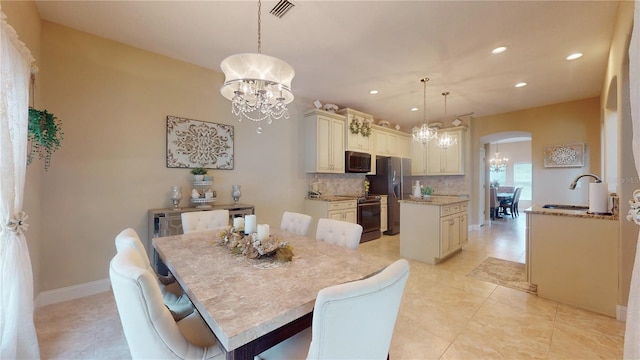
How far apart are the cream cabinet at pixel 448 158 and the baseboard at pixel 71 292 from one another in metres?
6.51

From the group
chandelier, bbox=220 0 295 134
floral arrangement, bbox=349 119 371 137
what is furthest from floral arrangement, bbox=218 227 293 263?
floral arrangement, bbox=349 119 371 137

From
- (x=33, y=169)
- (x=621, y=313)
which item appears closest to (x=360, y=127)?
(x=621, y=313)

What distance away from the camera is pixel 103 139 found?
272 cm

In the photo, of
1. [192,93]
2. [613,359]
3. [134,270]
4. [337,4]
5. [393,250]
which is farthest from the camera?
[393,250]

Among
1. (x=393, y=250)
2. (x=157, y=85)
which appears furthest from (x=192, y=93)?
(x=393, y=250)

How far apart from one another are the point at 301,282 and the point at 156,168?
2.74 m

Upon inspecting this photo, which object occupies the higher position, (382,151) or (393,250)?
(382,151)

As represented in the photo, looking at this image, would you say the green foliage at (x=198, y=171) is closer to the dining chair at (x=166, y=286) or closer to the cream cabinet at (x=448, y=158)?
the dining chair at (x=166, y=286)

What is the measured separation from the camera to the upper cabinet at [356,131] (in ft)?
16.4

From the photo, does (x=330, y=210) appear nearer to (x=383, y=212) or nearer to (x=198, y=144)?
(x=383, y=212)

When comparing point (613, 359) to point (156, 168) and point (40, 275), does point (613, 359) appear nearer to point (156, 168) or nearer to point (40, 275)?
point (156, 168)

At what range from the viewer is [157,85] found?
3.06 m

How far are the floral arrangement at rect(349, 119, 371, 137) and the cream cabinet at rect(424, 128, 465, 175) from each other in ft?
6.45

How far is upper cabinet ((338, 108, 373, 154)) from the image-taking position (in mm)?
5000
